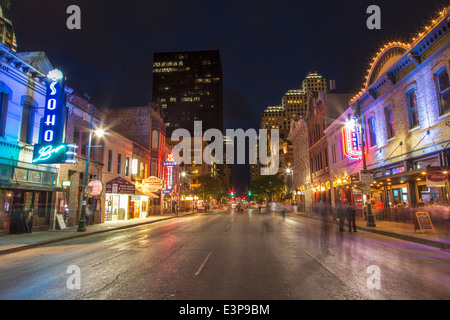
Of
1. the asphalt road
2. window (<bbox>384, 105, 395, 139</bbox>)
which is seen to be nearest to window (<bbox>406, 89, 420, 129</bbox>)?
window (<bbox>384, 105, 395, 139</bbox>)

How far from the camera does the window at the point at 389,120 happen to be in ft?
72.0

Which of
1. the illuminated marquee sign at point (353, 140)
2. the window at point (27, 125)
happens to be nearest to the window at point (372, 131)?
the illuminated marquee sign at point (353, 140)

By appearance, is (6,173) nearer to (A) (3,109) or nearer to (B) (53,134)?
(B) (53,134)

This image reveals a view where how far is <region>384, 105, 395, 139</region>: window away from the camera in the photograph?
2195 centimetres

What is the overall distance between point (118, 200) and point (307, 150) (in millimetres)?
33165

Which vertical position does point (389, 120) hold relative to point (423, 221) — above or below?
above

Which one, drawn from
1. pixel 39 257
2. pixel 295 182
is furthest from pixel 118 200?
pixel 295 182

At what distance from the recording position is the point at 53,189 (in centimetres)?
1948

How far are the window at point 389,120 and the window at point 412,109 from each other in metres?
2.06

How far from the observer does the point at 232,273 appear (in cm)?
700

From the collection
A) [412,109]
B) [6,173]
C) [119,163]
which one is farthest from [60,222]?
[412,109]

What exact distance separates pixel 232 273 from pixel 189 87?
158284 mm

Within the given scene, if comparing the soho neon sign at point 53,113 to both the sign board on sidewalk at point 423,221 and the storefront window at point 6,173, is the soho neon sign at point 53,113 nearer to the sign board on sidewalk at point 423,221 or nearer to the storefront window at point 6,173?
the storefront window at point 6,173

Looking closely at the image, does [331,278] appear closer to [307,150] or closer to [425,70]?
[425,70]
